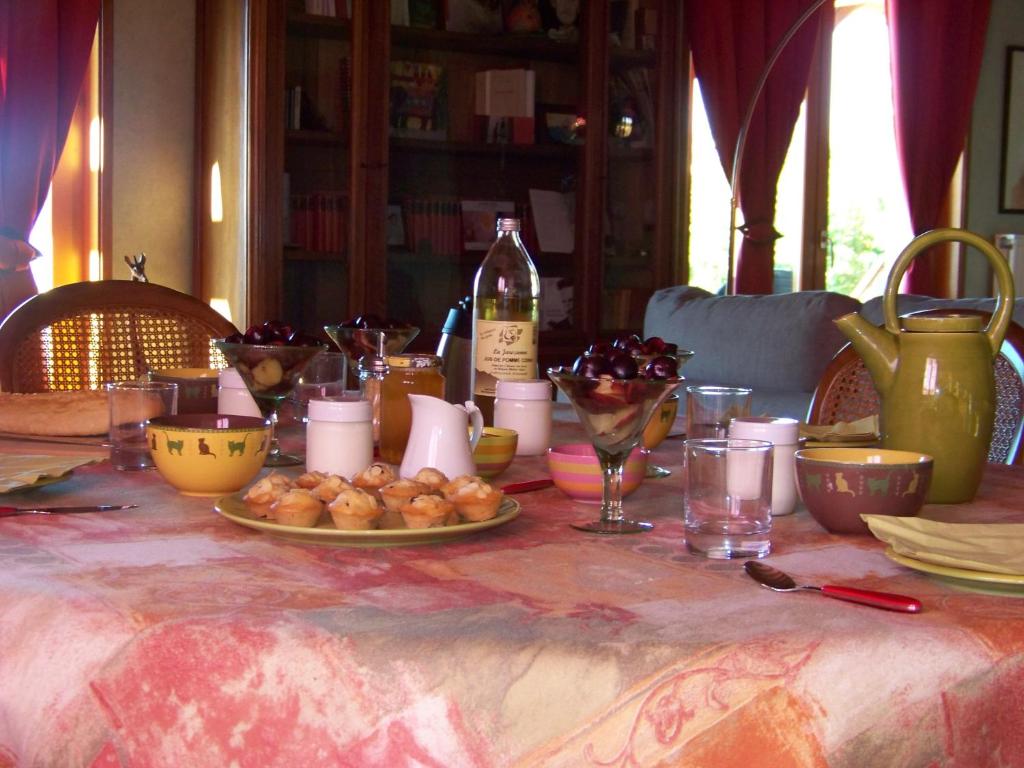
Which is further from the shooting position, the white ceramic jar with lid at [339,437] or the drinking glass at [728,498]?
the white ceramic jar with lid at [339,437]

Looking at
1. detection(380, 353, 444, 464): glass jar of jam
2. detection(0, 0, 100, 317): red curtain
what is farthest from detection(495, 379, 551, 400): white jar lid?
detection(0, 0, 100, 317): red curtain

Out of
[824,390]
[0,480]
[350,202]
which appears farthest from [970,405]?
[350,202]

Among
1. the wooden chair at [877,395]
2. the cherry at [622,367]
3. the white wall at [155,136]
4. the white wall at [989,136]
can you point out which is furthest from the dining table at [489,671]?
the white wall at [989,136]

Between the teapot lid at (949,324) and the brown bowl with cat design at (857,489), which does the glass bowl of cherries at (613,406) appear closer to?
the brown bowl with cat design at (857,489)

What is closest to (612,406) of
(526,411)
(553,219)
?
(526,411)

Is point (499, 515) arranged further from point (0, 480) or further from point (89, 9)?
point (89, 9)

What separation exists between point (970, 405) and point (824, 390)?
731 mm

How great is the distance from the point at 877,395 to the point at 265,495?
3.67ft

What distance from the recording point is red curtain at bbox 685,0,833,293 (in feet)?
16.9

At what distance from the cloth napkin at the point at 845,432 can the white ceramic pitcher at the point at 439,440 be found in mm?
428

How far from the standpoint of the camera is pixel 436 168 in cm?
436

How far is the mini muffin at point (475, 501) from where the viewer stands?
1057mm

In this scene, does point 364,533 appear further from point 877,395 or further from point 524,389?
point 877,395

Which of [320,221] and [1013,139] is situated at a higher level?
[1013,139]
